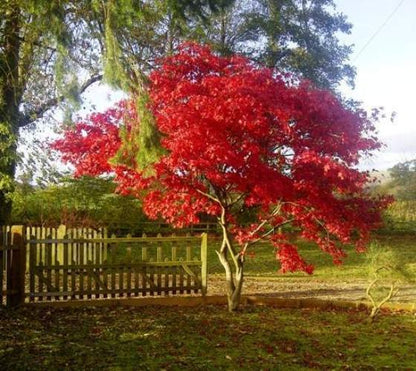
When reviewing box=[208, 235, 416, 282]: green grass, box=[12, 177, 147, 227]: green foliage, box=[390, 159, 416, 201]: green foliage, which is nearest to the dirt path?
box=[208, 235, 416, 282]: green grass

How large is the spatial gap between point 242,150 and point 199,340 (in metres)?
2.85

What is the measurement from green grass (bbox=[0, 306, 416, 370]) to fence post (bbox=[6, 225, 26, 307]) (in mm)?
297

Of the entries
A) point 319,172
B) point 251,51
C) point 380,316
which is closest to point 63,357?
point 319,172

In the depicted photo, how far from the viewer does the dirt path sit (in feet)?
39.3

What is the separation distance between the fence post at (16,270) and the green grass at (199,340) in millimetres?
297

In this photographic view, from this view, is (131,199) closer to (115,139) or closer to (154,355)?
(115,139)

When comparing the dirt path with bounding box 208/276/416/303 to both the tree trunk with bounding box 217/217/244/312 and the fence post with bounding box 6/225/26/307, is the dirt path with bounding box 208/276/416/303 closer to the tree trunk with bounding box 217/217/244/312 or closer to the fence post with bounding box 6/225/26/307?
the tree trunk with bounding box 217/217/244/312

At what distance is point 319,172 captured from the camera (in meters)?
8.36

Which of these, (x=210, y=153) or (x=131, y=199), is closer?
(x=210, y=153)

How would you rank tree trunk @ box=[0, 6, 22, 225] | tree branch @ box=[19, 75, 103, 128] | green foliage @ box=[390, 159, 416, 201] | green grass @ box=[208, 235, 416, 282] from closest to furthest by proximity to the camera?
tree trunk @ box=[0, 6, 22, 225] < tree branch @ box=[19, 75, 103, 128] < green grass @ box=[208, 235, 416, 282] < green foliage @ box=[390, 159, 416, 201]

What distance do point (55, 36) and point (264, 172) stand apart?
3.45 meters

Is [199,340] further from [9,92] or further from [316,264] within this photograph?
[316,264]

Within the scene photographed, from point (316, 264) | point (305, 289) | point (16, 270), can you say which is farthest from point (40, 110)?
point (316, 264)

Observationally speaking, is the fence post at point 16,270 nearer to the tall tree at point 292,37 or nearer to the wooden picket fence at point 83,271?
the wooden picket fence at point 83,271
